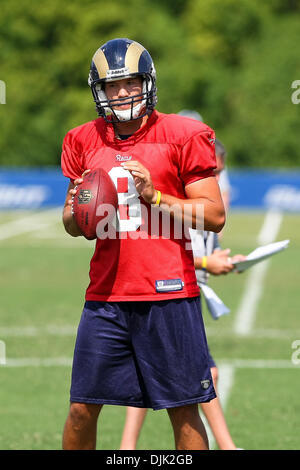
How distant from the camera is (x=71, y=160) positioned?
444cm

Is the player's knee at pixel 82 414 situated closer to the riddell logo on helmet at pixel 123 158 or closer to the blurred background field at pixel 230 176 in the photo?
the riddell logo on helmet at pixel 123 158

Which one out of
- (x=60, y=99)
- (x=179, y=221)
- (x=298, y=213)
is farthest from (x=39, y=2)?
(x=179, y=221)

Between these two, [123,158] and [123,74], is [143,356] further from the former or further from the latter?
[123,74]

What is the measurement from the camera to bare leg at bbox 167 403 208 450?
4219mm

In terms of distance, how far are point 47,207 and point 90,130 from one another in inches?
933

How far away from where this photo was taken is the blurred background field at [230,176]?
272 inches

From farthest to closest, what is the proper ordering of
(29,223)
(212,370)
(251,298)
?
(29,223) → (251,298) → (212,370)

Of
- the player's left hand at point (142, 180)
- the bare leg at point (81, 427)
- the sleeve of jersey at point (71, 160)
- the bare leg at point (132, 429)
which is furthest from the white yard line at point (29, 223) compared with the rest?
the player's left hand at point (142, 180)

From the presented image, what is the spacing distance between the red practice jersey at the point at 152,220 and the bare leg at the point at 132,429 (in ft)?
4.28

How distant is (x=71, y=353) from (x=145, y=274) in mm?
4446

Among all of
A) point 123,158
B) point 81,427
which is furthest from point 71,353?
point 123,158

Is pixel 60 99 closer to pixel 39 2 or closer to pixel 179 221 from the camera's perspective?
pixel 39 2

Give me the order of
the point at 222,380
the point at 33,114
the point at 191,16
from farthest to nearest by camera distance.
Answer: the point at 191,16 → the point at 33,114 → the point at 222,380

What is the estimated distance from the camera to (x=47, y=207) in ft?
91.7
